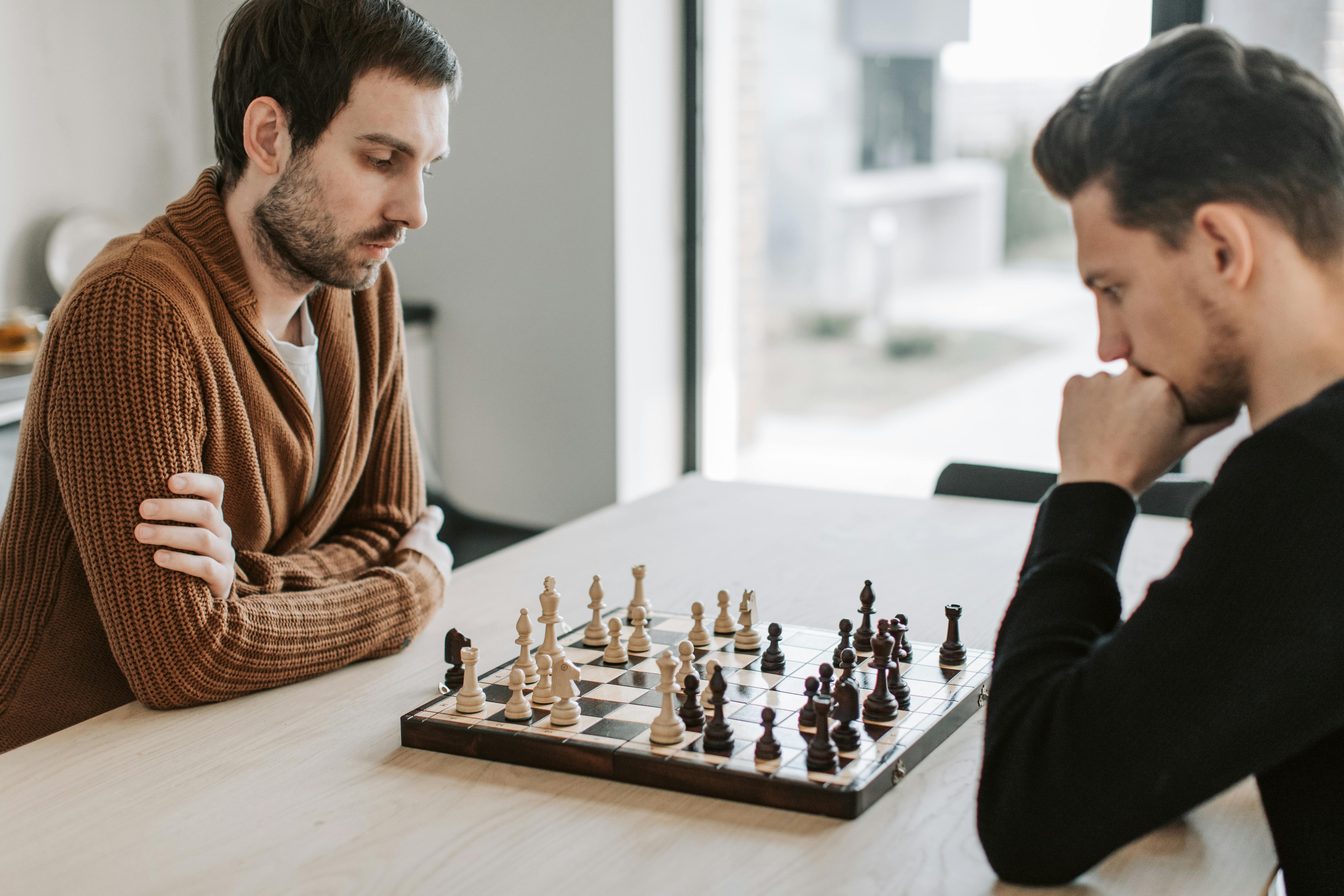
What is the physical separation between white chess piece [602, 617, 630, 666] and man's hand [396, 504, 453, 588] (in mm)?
302

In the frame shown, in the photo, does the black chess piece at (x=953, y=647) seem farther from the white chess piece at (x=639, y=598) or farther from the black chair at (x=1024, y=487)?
the black chair at (x=1024, y=487)

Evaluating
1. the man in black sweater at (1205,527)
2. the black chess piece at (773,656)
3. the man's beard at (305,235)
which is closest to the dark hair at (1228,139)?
the man in black sweater at (1205,527)

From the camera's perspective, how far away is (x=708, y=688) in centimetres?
129

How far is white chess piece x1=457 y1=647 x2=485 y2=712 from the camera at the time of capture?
1269mm

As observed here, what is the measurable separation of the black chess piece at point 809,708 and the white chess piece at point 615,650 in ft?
0.80

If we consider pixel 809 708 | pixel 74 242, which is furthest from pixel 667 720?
pixel 74 242

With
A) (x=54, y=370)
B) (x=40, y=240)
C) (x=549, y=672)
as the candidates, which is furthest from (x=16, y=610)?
(x=40, y=240)

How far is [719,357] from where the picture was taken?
4168mm

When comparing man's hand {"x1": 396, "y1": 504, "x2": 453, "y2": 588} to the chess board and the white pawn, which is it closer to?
the chess board

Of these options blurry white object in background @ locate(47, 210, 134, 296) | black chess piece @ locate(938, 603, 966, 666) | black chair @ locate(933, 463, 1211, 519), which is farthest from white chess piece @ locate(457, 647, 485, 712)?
blurry white object in background @ locate(47, 210, 134, 296)

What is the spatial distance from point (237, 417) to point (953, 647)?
867mm

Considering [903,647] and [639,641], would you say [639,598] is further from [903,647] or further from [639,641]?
[903,647]

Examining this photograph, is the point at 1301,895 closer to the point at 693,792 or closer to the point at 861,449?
the point at 693,792

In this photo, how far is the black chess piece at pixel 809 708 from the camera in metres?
1.20
